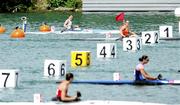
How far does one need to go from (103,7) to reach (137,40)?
154 feet

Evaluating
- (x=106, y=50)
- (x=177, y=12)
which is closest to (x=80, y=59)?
(x=106, y=50)

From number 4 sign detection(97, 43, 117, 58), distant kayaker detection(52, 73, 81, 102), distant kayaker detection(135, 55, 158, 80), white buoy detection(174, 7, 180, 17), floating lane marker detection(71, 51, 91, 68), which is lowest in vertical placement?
distant kayaker detection(52, 73, 81, 102)

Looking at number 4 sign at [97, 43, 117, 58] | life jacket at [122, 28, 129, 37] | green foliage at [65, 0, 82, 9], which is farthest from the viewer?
green foliage at [65, 0, 82, 9]

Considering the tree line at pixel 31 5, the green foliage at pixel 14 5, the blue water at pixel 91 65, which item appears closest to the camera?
the blue water at pixel 91 65

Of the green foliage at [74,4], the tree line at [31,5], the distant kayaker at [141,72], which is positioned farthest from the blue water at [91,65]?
the tree line at [31,5]

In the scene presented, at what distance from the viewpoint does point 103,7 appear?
9112 centimetres

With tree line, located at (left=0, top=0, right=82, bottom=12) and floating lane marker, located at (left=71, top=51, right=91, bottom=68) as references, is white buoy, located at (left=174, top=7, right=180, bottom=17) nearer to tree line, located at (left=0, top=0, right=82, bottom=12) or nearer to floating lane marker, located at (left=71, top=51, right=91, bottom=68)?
tree line, located at (left=0, top=0, right=82, bottom=12)

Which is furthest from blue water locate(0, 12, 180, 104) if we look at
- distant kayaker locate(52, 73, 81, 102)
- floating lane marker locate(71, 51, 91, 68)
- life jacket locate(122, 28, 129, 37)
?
distant kayaker locate(52, 73, 81, 102)

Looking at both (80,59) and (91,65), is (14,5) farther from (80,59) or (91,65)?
(80,59)

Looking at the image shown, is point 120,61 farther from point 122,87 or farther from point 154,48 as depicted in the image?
point 122,87

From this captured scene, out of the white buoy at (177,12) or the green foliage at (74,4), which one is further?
the green foliage at (74,4)

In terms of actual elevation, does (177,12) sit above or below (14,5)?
below

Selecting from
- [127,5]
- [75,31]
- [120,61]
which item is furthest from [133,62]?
[127,5]

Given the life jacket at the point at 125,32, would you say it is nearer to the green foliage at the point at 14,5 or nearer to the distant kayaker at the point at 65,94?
the distant kayaker at the point at 65,94
